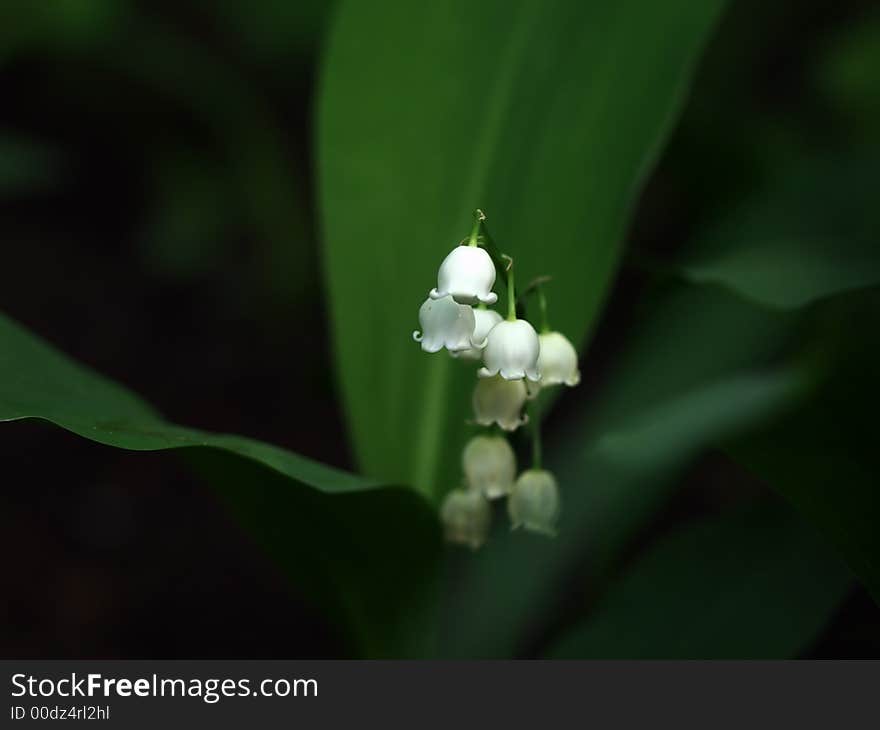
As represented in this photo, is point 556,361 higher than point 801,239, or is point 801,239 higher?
point 801,239

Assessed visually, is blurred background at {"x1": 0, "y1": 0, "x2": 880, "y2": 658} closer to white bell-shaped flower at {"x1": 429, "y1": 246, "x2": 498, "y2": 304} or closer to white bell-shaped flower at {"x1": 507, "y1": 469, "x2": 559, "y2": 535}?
white bell-shaped flower at {"x1": 507, "y1": 469, "x2": 559, "y2": 535}

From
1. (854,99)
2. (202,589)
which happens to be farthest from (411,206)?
(854,99)

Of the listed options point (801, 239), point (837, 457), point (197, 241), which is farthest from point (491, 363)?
point (197, 241)

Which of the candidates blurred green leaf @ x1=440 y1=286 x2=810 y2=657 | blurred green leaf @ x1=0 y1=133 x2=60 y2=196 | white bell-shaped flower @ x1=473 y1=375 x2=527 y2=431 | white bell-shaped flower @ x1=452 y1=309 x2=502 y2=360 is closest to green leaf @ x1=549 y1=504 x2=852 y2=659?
blurred green leaf @ x1=440 y1=286 x2=810 y2=657

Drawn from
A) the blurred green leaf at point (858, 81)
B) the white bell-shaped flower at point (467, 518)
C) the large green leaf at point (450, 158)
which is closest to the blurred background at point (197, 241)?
the blurred green leaf at point (858, 81)

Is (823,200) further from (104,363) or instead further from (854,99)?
(104,363)

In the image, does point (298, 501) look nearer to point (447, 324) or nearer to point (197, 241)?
point (447, 324)

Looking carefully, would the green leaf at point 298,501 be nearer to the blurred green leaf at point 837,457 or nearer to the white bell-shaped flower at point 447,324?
the white bell-shaped flower at point 447,324
